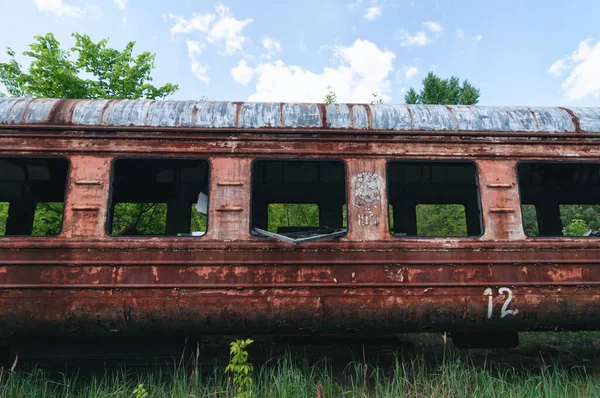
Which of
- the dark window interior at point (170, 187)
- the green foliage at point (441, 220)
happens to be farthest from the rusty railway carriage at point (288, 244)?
the green foliage at point (441, 220)

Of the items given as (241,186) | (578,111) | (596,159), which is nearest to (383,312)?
(241,186)

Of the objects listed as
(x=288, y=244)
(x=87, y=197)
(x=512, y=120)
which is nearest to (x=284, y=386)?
(x=288, y=244)

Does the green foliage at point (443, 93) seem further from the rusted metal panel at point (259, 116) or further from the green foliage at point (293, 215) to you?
the rusted metal panel at point (259, 116)

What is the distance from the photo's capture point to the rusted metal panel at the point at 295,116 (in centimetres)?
379

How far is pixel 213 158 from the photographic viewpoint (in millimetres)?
3766

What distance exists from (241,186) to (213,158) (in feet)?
1.32

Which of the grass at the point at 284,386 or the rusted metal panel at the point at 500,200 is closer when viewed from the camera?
the grass at the point at 284,386

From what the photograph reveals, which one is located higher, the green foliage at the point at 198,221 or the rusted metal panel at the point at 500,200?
the green foliage at the point at 198,221

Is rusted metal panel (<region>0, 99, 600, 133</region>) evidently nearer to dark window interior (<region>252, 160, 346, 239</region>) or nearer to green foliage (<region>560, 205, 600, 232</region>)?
dark window interior (<region>252, 160, 346, 239</region>)

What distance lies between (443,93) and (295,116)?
24440mm

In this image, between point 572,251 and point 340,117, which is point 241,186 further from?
point 572,251

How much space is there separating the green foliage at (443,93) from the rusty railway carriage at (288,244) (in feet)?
75.6

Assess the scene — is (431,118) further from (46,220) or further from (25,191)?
(46,220)

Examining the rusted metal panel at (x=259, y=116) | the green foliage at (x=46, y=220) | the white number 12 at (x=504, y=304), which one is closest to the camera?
the white number 12 at (x=504, y=304)
